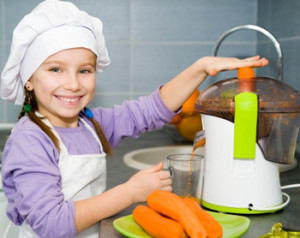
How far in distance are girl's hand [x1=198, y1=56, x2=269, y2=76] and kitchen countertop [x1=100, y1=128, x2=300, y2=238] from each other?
299mm

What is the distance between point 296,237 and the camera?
752mm

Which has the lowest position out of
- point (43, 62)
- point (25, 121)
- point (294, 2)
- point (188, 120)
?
point (188, 120)

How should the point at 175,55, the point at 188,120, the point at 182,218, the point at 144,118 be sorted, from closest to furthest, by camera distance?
the point at 182,218, the point at 144,118, the point at 188,120, the point at 175,55

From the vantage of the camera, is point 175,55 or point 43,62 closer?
point 43,62

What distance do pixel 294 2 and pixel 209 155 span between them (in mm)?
789

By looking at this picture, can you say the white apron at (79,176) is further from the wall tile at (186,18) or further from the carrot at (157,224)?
the wall tile at (186,18)

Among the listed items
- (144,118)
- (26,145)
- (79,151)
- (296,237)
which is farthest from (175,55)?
(296,237)

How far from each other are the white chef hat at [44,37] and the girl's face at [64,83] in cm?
2

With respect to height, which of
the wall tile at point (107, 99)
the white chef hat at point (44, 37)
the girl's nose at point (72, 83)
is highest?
the white chef hat at point (44, 37)

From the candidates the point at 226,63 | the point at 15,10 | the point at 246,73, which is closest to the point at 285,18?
the point at 226,63

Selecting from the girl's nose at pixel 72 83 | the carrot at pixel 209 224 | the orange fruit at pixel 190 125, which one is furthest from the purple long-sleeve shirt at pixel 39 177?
the orange fruit at pixel 190 125

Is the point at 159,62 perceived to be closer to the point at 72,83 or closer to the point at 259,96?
the point at 72,83

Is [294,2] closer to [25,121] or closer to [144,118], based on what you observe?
[144,118]

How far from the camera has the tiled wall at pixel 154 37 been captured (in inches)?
74.5
